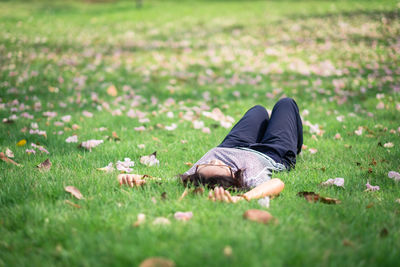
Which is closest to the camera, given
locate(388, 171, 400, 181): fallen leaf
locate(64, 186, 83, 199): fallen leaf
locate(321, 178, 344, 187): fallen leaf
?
locate(64, 186, 83, 199): fallen leaf

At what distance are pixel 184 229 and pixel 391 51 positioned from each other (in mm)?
8175

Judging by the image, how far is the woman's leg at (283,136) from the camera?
9.91ft

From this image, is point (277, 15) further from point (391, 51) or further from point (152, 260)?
point (152, 260)

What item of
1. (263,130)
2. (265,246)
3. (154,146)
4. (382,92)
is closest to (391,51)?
(382,92)

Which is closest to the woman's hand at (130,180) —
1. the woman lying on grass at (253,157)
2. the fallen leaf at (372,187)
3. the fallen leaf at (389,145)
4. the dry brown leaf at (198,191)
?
the woman lying on grass at (253,157)

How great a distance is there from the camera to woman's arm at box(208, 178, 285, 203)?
7.13 ft

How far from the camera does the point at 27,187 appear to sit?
7.64ft

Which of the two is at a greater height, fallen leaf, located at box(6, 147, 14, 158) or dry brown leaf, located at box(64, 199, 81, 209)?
dry brown leaf, located at box(64, 199, 81, 209)

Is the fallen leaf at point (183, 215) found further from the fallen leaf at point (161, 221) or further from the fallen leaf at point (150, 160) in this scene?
the fallen leaf at point (150, 160)

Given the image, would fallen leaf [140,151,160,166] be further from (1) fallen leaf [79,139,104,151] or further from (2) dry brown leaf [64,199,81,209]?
(2) dry brown leaf [64,199,81,209]

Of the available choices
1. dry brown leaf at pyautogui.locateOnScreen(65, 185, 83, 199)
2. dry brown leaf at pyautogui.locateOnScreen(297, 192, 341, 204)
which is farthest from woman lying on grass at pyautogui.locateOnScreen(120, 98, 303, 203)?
dry brown leaf at pyautogui.locateOnScreen(65, 185, 83, 199)

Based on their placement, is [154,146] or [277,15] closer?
[154,146]

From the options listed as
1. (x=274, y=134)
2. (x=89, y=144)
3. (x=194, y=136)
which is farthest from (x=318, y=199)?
(x=89, y=144)

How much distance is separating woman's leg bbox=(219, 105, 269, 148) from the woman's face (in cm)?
71
